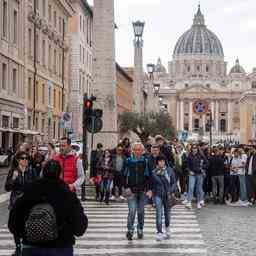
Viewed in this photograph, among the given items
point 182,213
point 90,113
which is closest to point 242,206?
point 182,213

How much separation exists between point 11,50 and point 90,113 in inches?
797

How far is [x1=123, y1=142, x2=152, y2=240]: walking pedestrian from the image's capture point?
44.3 feet

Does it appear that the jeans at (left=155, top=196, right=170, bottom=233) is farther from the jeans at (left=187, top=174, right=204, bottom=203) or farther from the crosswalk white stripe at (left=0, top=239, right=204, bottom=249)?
the jeans at (left=187, top=174, right=204, bottom=203)

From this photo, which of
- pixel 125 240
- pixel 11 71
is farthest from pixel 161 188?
pixel 11 71

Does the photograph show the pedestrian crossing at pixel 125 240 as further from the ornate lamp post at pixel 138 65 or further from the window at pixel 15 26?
the ornate lamp post at pixel 138 65

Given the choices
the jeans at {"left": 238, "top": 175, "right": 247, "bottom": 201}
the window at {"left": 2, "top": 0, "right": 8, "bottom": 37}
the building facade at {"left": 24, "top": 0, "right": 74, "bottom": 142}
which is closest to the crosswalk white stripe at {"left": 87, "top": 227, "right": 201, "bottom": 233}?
the jeans at {"left": 238, "top": 175, "right": 247, "bottom": 201}

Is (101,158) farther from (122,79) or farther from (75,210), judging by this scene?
(122,79)

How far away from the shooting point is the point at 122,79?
10394cm

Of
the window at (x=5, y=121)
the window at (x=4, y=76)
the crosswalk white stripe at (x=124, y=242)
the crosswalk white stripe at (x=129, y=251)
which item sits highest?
the window at (x=4, y=76)

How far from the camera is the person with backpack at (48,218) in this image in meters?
6.61

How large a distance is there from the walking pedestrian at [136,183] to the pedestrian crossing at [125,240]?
1.34 feet

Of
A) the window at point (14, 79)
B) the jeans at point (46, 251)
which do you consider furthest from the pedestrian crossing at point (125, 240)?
the window at point (14, 79)

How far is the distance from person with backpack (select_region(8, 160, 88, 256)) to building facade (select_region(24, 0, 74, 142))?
3809 centimetres

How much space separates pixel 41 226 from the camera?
6.57 m
